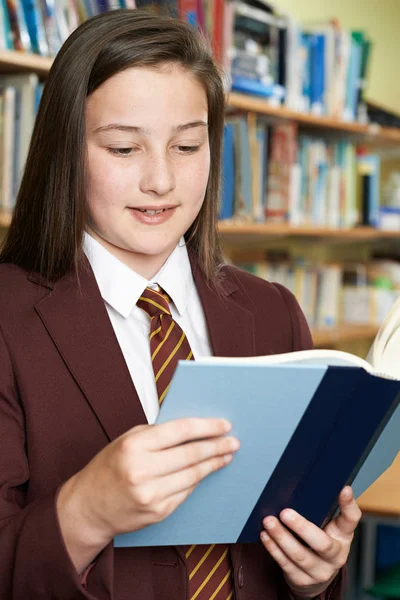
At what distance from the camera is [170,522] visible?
1021 mm

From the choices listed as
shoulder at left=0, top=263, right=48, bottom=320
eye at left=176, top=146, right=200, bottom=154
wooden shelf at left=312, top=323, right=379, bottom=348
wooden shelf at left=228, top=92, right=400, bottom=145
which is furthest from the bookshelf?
wooden shelf at left=312, top=323, right=379, bottom=348

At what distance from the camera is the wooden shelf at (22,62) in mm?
2312

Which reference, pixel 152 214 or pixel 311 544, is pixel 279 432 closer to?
pixel 311 544

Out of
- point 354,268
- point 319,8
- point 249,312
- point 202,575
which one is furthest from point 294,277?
point 202,575

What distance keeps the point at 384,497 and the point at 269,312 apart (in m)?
0.78

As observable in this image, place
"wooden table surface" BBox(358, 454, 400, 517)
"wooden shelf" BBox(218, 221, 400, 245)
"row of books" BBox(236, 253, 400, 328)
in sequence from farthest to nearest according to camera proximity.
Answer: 1. "row of books" BBox(236, 253, 400, 328)
2. "wooden shelf" BBox(218, 221, 400, 245)
3. "wooden table surface" BBox(358, 454, 400, 517)

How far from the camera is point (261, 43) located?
10.9 ft

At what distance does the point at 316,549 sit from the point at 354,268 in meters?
3.22

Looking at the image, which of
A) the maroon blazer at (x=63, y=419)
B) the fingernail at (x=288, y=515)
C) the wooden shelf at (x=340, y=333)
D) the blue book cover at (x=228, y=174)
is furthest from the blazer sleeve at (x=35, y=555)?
the wooden shelf at (x=340, y=333)

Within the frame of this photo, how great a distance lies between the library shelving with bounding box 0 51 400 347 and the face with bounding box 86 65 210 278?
1.32m

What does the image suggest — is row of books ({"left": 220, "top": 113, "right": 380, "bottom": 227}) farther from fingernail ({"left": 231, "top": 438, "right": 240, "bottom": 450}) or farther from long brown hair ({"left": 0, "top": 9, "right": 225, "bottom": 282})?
fingernail ({"left": 231, "top": 438, "right": 240, "bottom": 450})

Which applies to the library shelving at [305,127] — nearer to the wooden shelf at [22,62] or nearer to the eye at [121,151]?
the wooden shelf at [22,62]

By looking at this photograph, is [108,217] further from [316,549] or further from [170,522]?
[316,549]

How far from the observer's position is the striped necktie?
3.76 feet
